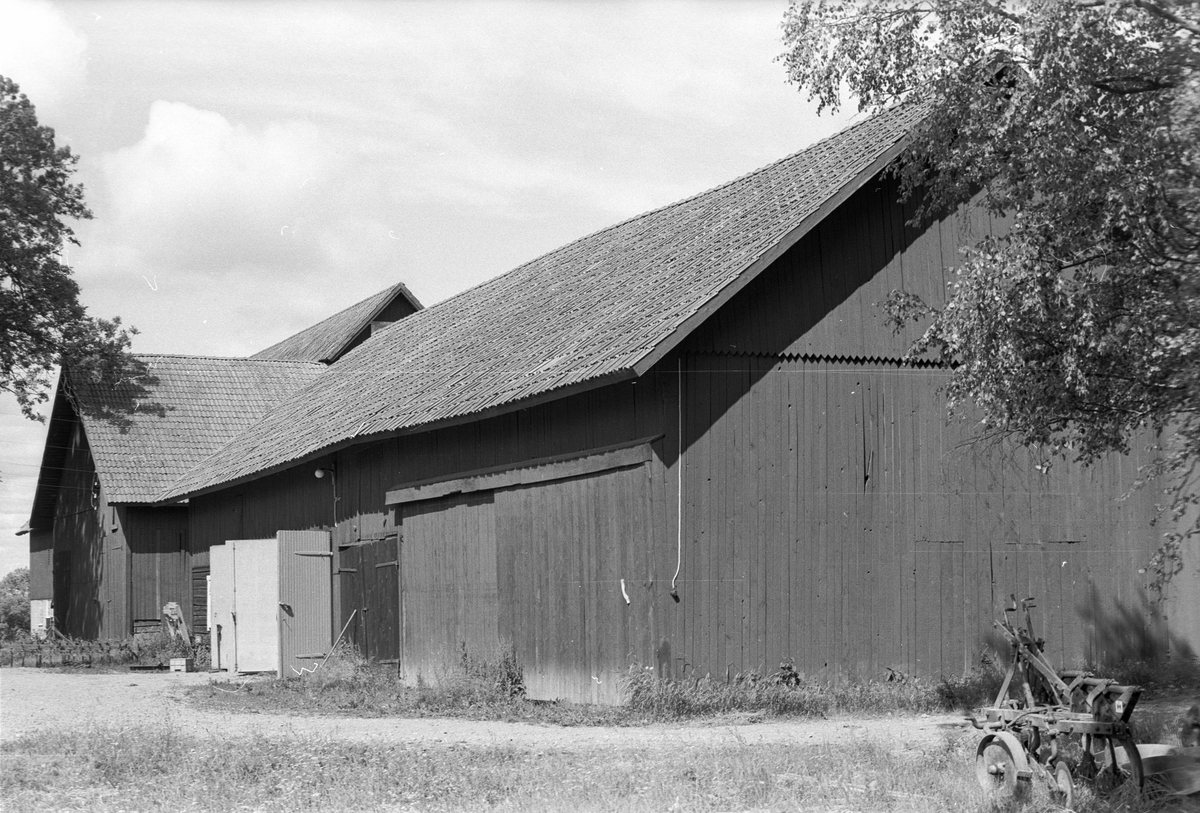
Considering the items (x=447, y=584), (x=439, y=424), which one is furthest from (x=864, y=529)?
(x=447, y=584)

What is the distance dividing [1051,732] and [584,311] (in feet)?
36.9

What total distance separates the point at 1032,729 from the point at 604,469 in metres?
7.42

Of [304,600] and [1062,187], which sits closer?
[1062,187]

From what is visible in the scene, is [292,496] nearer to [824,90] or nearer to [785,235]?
[785,235]

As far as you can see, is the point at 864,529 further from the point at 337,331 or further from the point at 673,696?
the point at 337,331

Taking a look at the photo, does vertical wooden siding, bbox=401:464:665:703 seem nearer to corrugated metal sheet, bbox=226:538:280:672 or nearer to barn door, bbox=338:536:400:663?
barn door, bbox=338:536:400:663

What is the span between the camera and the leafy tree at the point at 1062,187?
9.38 m

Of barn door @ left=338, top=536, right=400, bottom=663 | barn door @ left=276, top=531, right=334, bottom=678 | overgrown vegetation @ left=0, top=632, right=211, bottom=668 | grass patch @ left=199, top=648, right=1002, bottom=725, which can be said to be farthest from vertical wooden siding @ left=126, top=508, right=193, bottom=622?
grass patch @ left=199, top=648, right=1002, bottom=725

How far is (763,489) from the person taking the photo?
16.0 m

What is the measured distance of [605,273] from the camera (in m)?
21.5

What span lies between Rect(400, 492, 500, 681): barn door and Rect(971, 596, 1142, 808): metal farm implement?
9139mm

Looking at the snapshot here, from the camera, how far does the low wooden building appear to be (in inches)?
612

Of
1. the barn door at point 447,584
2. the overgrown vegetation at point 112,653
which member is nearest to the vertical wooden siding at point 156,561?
the overgrown vegetation at point 112,653

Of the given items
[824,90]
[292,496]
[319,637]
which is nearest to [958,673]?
[824,90]
